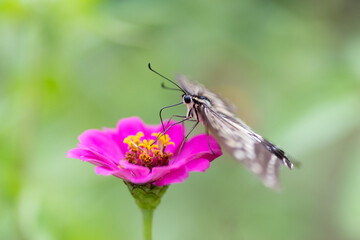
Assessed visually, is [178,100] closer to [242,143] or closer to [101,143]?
[101,143]

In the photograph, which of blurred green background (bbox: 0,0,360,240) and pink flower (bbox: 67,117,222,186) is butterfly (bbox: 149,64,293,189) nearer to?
pink flower (bbox: 67,117,222,186)

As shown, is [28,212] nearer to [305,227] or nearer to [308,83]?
[308,83]

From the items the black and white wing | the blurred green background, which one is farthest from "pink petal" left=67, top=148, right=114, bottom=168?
the blurred green background

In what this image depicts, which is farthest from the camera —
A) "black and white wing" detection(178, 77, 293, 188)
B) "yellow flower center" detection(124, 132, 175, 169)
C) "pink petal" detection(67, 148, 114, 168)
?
"yellow flower center" detection(124, 132, 175, 169)

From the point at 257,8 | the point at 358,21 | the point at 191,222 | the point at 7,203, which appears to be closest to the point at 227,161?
the point at 191,222

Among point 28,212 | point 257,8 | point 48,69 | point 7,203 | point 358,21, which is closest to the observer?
point 28,212

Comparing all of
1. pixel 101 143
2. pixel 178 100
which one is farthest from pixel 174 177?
pixel 178 100

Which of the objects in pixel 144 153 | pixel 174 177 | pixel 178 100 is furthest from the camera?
pixel 178 100
